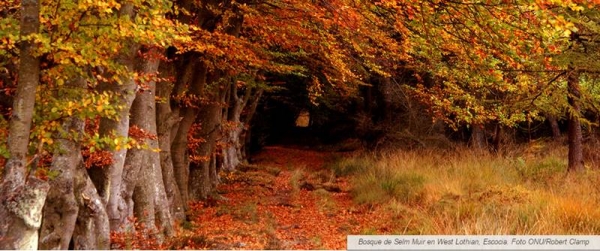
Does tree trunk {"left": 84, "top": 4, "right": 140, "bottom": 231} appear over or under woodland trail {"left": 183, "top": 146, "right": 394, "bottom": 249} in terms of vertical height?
over

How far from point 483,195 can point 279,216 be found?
440cm

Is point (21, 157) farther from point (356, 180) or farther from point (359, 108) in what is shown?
point (359, 108)

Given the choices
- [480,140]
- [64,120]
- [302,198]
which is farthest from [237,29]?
[480,140]

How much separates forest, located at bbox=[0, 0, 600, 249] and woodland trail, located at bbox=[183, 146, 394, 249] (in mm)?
69

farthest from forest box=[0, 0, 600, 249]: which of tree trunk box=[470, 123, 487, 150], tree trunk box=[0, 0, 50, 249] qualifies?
tree trunk box=[470, 123, 487, 150]

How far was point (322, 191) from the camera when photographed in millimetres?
14945

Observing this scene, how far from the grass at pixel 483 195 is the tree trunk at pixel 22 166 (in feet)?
18.3

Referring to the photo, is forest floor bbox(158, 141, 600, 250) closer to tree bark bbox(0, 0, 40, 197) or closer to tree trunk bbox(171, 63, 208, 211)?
tree trunk bbox(171, 63, 208, 211)

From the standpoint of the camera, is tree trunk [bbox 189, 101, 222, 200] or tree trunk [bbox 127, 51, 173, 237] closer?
tree trunk [bbox 127, 51, 173, 237]

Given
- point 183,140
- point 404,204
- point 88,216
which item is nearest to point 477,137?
point 404,204

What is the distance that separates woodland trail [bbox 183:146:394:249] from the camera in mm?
9023

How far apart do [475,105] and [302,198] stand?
5443mm

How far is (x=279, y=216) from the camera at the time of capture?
38.4 feet

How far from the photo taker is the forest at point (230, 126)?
213 inches
